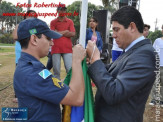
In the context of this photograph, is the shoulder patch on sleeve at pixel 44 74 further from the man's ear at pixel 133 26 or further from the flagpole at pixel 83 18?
the man's ear at pixel 133 26

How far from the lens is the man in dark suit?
4.12ft

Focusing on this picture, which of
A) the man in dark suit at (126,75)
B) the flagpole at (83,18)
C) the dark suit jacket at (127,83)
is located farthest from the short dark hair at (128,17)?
the flagpole at (83,18)

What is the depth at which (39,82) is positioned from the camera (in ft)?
4.38

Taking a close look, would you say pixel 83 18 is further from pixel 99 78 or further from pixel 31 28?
pixel 99 78

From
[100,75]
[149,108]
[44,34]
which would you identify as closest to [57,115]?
[100,75]

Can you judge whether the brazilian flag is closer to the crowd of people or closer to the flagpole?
the crowd of people

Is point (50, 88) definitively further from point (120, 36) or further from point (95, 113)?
point (120, 36)

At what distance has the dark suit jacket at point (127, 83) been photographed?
49.3 inches

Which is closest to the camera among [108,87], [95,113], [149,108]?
[108,87]

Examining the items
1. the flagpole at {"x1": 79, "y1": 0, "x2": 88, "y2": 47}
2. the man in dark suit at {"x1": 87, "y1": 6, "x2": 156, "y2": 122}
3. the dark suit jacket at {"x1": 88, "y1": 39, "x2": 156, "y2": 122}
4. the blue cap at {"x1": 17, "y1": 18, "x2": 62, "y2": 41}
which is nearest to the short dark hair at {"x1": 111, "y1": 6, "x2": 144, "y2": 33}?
the man in dark suit at {"x1": 87, "y1": 6, "x2": 156, "y2": 122}

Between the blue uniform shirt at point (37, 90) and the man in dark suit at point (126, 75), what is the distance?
0.29m

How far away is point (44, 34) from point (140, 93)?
0.85 m

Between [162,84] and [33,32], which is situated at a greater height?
[33,32]

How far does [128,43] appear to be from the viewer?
58.6 inches
